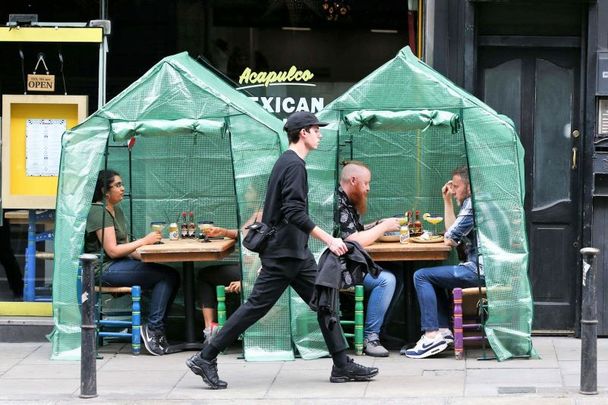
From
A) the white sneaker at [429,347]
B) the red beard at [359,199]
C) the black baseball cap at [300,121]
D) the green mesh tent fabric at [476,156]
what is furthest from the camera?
the red beard at [359,199]

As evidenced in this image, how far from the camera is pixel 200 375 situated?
852 cm

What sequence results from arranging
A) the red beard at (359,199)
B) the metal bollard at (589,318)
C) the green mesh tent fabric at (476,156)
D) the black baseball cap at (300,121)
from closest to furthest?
the metal bollard at (589,318)
the black baseball cap at (300,121)
the green mesh tent fabric at (476,156)
the red beard at (359,199)

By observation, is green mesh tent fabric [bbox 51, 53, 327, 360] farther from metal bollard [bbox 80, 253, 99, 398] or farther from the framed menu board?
metal bollard [bbox 80, 253, 99, 398]

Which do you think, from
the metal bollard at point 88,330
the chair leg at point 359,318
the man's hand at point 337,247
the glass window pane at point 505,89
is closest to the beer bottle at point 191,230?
the chair leg at point 359,318

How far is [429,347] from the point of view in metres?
9.69

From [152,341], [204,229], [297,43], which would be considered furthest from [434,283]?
[297,43]

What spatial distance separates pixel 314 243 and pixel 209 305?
3.56ft

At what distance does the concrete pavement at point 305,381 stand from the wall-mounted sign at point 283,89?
7.55 ft

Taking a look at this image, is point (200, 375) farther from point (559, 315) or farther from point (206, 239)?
point (559, 315)

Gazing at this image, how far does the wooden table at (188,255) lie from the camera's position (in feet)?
31.9

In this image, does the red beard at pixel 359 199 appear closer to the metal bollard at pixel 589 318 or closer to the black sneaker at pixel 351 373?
the black sneaker at pixel 351 373

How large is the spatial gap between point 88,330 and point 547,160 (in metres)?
4.50

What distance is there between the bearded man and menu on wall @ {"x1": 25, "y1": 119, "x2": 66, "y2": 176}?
269cm

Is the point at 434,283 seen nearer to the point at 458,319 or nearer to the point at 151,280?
the point at 458,319
